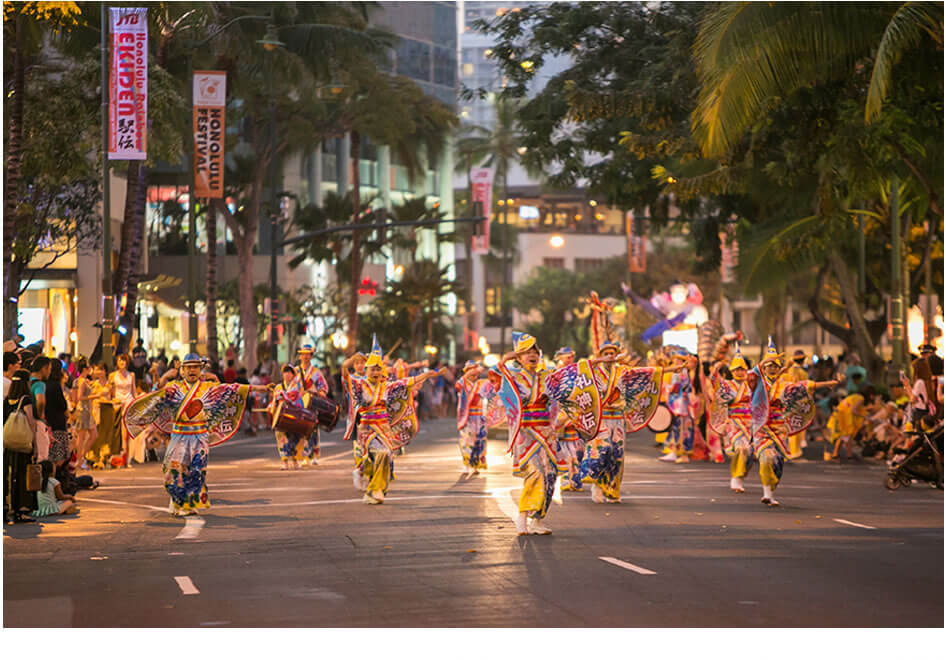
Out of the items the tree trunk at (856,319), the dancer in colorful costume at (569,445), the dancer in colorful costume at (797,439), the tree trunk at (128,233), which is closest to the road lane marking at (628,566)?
the dancer in colorful costume at (569,445)

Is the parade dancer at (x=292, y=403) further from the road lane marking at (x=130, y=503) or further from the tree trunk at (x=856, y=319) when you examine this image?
the tree trunk at (x=856, y=319)

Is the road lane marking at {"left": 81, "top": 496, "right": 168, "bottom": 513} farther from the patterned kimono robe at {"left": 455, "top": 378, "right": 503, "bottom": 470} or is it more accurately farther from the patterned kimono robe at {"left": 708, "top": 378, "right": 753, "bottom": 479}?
the patterned kimono robe at {"left": 708, "top": 378, "right": 753, "bottom": 479}

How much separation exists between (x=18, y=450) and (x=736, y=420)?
8.72 metres

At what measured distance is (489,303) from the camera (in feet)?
395

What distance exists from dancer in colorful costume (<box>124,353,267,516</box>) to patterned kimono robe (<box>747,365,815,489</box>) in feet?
19.8

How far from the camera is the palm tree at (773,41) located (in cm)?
1728

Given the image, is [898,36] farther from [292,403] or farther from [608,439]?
[292,403]

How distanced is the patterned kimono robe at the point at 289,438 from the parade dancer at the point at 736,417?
725cm

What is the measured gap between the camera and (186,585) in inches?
444

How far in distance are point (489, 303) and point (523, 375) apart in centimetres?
10584

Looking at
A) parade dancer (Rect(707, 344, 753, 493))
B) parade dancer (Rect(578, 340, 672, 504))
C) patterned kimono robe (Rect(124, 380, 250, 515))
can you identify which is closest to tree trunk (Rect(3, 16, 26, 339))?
patterned kimono robe (Rect(124, 380, 250, 515))

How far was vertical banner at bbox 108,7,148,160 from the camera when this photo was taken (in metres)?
26.2

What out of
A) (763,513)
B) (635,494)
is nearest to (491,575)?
(763,513)

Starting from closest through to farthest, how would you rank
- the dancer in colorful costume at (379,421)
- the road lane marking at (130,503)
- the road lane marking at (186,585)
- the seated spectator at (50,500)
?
1. the road lane marking at (186,585)
2. the seated spectator at (50,500)
3. the road lane marking at (130,503)
4. the dancer in colorful costume at (379,421)
